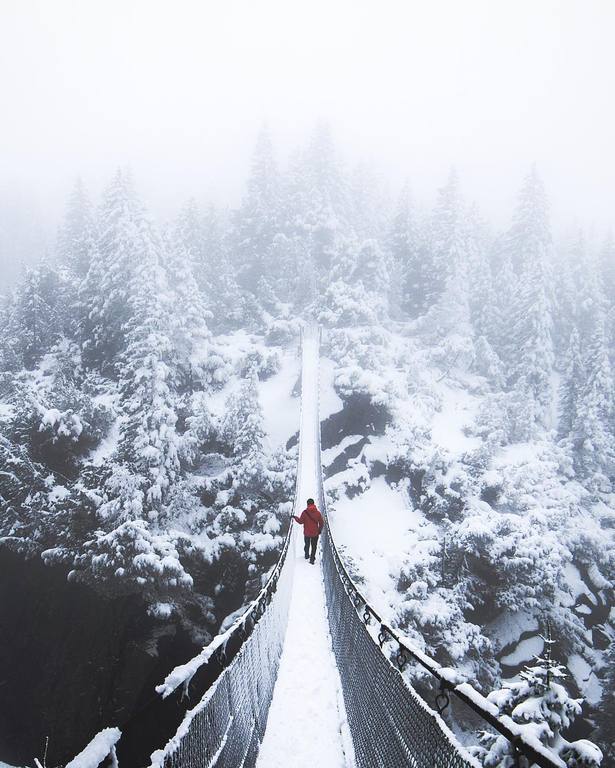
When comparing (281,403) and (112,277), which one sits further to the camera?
(281,403)

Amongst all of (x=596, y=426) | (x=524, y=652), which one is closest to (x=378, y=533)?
(x=524, y=652)

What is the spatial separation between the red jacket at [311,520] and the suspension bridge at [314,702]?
1.05 m

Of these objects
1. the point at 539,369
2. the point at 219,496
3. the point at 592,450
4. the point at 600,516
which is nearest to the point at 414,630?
the point at 219,496

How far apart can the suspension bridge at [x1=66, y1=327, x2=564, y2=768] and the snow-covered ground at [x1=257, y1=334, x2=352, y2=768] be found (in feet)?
0.05

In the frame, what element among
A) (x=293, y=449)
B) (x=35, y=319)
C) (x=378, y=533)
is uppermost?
(x=35, y=319)

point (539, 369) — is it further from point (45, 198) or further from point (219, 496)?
point (45, 198)

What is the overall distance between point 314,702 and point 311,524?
189 inches

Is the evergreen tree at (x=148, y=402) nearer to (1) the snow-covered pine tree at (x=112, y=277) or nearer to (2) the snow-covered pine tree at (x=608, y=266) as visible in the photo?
(1) the snow-covered pine tree at (x=112, y=277)

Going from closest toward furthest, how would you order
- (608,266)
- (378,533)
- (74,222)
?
1. (378,533)
2. (74,222)
3. (608,266)

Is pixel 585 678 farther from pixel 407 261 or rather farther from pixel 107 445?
pixel 407 261

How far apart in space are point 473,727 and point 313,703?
12.6 meters

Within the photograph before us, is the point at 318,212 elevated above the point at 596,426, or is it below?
above

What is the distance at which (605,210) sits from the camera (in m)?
90.9

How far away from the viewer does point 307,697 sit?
678 cm
